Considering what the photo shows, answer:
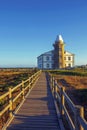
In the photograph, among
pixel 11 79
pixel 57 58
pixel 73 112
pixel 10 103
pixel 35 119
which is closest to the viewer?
pixel 73 112

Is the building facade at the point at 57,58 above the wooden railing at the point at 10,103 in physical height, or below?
above

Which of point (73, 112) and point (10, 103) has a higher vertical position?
point (73, 112)

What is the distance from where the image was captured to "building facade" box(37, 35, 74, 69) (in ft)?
317

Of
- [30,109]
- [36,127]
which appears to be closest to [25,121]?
[36,127]

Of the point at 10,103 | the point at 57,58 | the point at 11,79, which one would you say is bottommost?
the point at 11,79

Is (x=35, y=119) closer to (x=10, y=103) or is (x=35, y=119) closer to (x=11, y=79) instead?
(x=10, y=103)

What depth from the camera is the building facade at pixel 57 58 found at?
96.8m

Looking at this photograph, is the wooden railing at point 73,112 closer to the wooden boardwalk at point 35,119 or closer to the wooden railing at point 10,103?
the wooden boardwalk at point 35,119

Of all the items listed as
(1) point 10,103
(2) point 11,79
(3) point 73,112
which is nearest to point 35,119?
(1) point 10,103

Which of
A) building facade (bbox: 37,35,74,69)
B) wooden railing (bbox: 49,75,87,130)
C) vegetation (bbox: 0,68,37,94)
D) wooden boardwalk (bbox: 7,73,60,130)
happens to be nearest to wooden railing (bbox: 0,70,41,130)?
wooden boardwalk (bbox: 7,73,60,130)

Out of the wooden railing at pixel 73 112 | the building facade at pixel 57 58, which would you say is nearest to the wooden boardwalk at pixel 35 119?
the wooden railing at pixel 73 112

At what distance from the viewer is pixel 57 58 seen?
96500mm

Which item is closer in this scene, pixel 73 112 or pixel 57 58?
pixel 73 112

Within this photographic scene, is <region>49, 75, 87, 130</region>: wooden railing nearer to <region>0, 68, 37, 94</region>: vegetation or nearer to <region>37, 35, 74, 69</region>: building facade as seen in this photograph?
<region>0, 68, 37, 94</region>: vegetation
